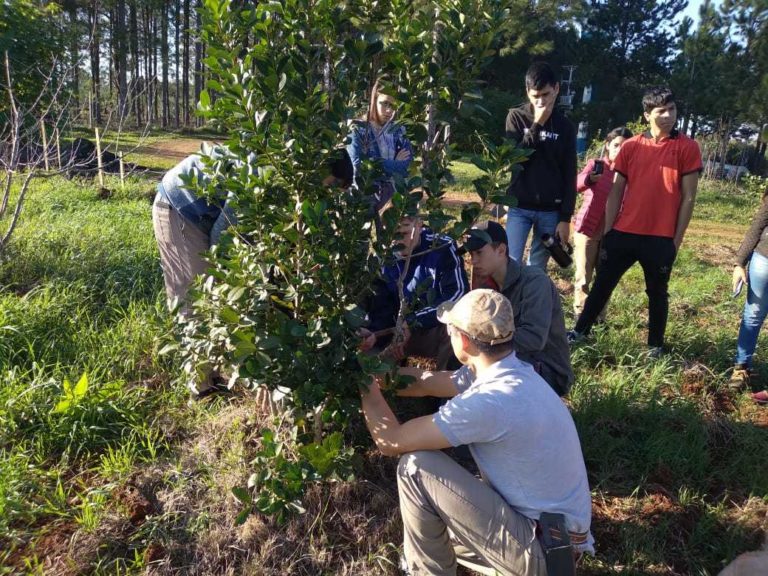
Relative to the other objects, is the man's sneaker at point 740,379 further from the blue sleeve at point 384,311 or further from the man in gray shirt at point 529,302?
the blue sleeve at point 384,311

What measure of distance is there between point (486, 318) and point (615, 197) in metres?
2.36

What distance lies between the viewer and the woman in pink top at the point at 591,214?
4148mm

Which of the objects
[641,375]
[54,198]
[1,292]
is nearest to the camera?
[641,375]

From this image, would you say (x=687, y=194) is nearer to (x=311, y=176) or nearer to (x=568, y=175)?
(x=568, y=175)

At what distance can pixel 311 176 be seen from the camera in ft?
6.47

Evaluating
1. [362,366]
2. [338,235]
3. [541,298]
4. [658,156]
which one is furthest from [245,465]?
[658,156]

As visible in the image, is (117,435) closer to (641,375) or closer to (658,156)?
(641,375)

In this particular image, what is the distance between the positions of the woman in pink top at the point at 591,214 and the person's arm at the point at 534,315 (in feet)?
5.37

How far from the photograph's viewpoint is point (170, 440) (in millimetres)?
2764

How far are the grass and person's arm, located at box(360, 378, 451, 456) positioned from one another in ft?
1.65

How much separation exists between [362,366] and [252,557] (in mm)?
879

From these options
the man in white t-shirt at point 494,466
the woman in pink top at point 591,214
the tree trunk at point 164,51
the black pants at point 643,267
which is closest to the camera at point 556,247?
the black pants at point 643,267

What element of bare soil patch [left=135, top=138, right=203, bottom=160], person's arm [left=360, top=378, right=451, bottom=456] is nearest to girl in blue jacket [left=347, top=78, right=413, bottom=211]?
person's arm [left=360, top=378, right=451, bottom=456]

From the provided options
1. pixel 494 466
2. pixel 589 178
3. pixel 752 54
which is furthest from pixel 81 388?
pixel 752 54
